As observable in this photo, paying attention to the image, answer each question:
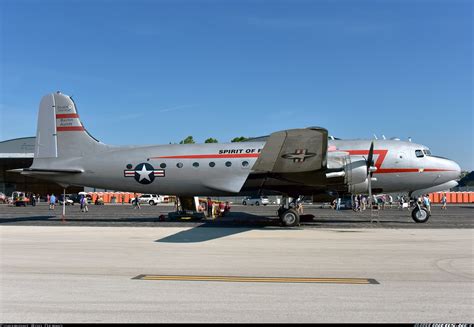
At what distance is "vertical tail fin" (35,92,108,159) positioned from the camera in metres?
22.9

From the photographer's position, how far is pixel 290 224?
20.0 m

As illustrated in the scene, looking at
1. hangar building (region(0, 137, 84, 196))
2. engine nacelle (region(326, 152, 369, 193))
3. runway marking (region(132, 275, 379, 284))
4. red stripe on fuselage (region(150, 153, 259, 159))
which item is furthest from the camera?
hangar building (region(0, 137, 84, 196))

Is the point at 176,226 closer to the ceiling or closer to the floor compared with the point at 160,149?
closer to the floor

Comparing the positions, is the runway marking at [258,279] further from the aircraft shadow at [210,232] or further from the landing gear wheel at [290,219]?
the landing gear wheel at [290,219]

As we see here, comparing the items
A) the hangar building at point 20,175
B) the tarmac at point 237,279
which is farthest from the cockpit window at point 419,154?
the hangar building at point 20,175

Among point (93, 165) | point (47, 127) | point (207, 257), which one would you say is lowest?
point (207, 257)

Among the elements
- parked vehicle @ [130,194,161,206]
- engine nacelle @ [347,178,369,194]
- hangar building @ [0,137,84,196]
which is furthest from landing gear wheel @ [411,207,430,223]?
hangar building @ [0,137,84,196]

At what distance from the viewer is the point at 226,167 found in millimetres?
21516

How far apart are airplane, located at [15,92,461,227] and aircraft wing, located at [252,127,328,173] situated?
0.37 ft

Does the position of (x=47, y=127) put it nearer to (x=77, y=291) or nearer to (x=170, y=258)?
(x=170, y=258)

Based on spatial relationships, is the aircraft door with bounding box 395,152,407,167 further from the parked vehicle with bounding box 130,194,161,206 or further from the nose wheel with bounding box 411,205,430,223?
the parked vehicle with bounding box 130,194,161,206

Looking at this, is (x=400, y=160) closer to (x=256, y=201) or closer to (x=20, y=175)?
(x=256, y=201)

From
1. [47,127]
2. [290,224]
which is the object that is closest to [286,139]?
[290,224]

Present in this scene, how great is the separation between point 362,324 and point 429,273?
4.25m
